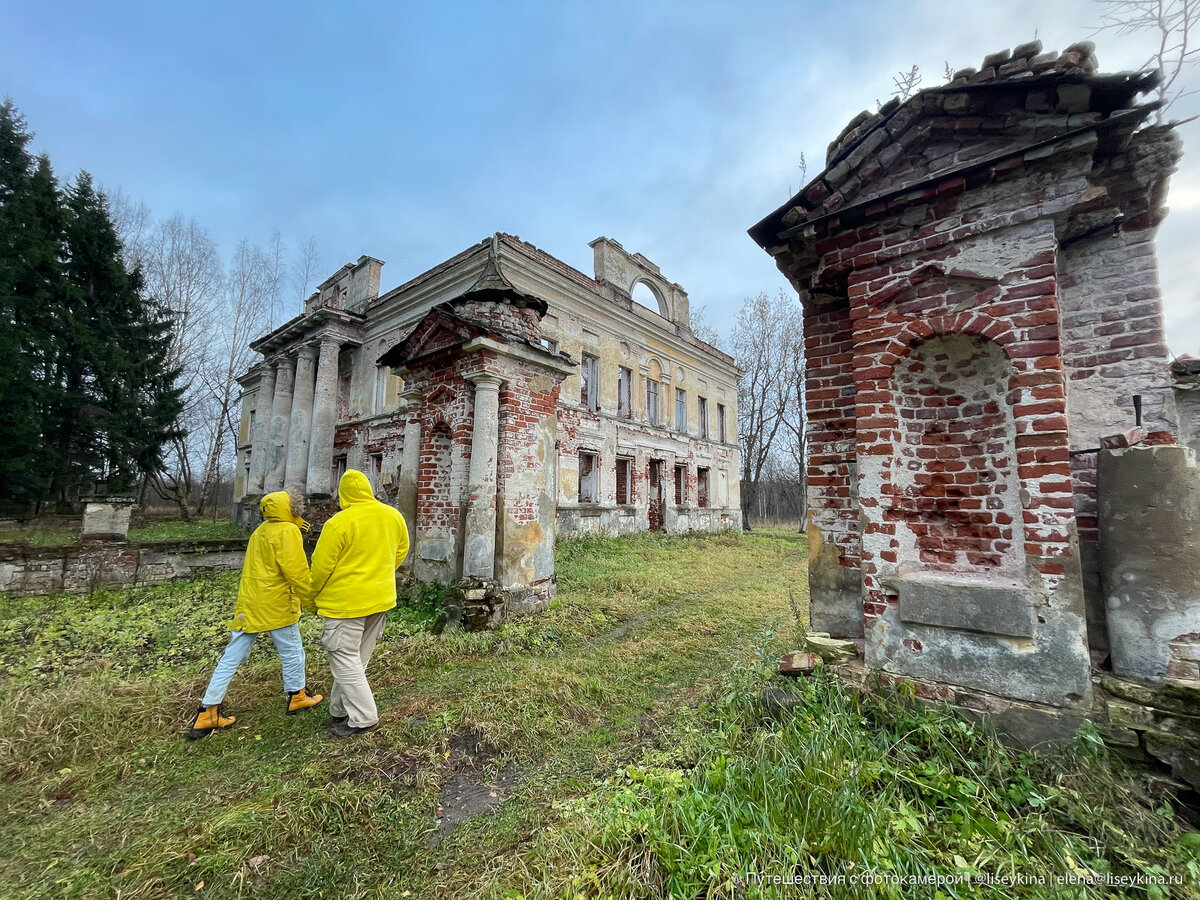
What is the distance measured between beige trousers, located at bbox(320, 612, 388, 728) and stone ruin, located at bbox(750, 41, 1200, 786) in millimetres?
3683

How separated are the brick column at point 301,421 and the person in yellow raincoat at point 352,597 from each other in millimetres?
16170

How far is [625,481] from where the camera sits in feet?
57.4

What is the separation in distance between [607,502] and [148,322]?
68.7 ft

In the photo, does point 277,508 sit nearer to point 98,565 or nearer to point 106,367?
point 98,565

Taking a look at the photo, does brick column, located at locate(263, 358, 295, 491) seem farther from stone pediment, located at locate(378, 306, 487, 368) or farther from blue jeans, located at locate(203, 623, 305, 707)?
blue jeans, located at locate(203, 623, 305, 707)

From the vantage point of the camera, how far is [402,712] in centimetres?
384

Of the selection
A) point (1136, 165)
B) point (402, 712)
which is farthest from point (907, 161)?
point (402, 712)

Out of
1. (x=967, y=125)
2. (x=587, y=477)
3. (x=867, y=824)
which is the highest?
(x=967, y=125)

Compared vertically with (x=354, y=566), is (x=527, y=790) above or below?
below

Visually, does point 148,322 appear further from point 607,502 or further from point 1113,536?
point 1113,536

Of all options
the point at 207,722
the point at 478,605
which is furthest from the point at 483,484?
the point at 207,722

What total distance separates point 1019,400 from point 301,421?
66.7 feet

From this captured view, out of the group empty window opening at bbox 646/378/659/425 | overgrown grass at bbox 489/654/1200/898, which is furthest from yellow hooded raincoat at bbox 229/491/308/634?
empty window opening at bbox 646/378/659/425

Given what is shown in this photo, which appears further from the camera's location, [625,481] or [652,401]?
[652,401]
